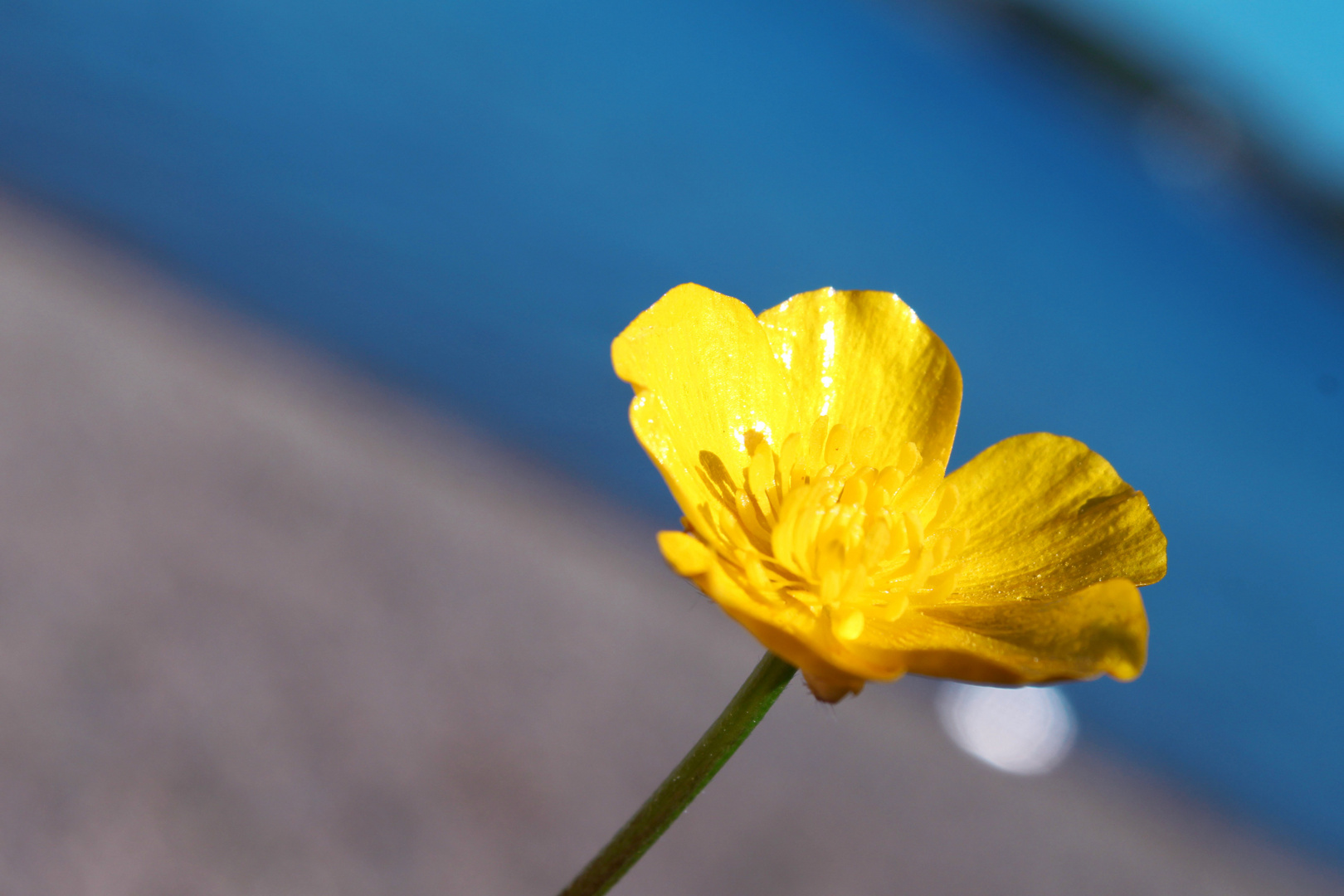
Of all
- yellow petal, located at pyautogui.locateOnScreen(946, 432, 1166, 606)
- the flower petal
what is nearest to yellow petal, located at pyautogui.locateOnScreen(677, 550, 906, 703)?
the flower petal

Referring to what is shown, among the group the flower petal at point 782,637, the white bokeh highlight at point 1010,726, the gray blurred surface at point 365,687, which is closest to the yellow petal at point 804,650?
the flower petal at point 782,637

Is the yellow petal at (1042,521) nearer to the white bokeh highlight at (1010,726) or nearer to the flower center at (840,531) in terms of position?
the flower center at (840,531)

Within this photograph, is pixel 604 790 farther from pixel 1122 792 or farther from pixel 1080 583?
pixel 1080 583

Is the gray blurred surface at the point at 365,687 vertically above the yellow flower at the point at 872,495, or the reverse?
the yellow flower at the point at 872,495

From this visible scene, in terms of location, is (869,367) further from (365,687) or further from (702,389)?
(365,687)

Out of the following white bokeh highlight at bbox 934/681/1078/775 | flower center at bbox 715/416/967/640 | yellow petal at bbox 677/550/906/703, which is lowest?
white bokeh highlight at bbox 934/681/1078/775

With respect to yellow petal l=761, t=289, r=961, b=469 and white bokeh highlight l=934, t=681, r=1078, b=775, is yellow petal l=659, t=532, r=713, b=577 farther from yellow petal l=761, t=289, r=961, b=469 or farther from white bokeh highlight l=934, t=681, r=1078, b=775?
white bokeh highlight l=934, t=681, r=1078, b=775
